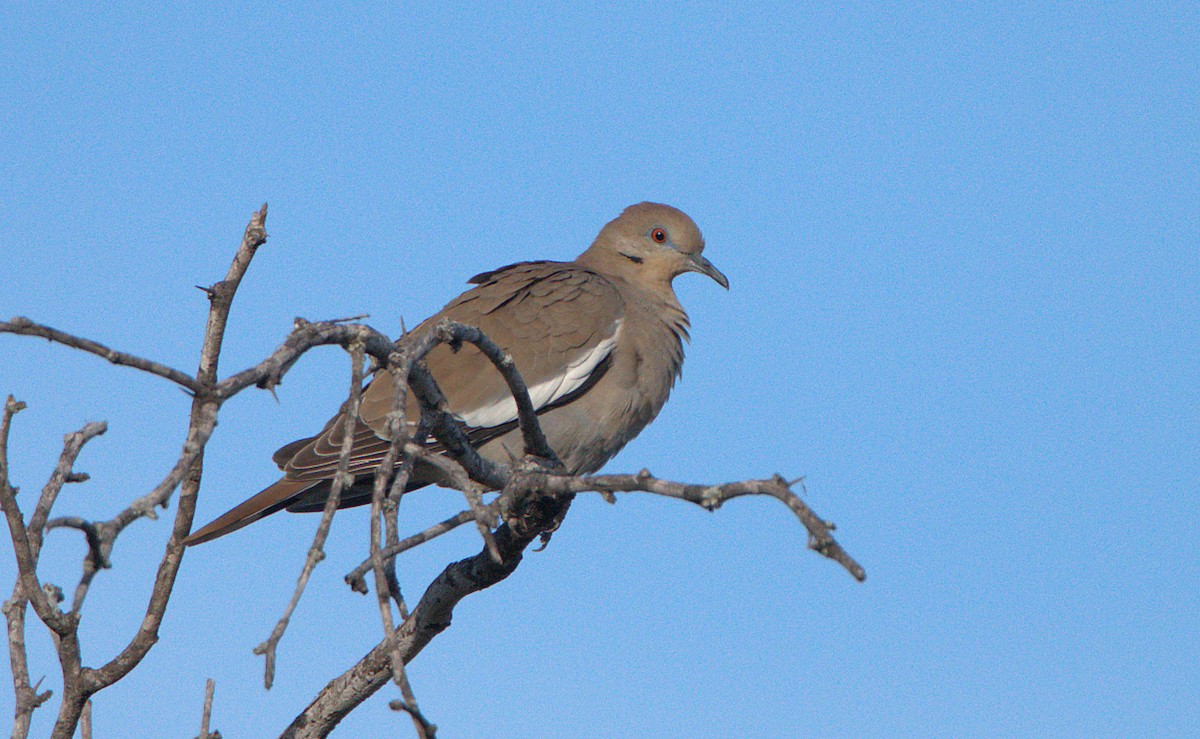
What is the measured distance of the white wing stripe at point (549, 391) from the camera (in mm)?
4727

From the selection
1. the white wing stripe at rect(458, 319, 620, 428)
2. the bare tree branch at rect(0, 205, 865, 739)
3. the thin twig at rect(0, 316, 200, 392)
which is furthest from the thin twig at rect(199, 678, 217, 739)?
the white wing stripe at rect(458, 319, 620, 428)

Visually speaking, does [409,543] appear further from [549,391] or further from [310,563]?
[549,391]

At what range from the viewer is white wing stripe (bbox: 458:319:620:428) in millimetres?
4727

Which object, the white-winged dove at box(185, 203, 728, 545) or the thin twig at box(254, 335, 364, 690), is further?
the white-winged dove at box(185, 203, 728, 545)

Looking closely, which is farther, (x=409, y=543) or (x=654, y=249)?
(x=654, y=249)

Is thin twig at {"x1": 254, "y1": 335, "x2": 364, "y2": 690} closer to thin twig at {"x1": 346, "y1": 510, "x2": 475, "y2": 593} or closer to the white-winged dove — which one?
thin twig at {"x1": 346, "y1": 510, "x2": 475, "y2": 593}

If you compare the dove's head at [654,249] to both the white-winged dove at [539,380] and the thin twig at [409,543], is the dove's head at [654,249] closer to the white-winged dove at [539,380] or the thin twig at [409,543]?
the white-winged dove at [539,380]

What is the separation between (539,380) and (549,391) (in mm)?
63

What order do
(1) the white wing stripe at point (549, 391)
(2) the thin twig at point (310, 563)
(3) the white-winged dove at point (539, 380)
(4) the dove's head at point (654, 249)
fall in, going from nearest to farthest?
(2) the thin twig at point (310, 563), (3) the white-winged dove at point (539, 380), (1) the white wing stripe at point (549, 391), (4) the dove's head at point (654, 249)

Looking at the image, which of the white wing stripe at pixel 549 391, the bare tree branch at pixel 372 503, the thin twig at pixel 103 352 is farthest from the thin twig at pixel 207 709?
the white wing stripe at pixel 549 391

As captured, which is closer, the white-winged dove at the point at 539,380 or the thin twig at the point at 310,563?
the thin twig at the point at 310,563

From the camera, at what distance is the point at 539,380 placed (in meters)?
4.82

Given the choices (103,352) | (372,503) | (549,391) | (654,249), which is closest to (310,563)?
(372,503)

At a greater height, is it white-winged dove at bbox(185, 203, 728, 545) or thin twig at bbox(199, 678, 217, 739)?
white-winged dove at bbox(185, 203, 728, 545)
